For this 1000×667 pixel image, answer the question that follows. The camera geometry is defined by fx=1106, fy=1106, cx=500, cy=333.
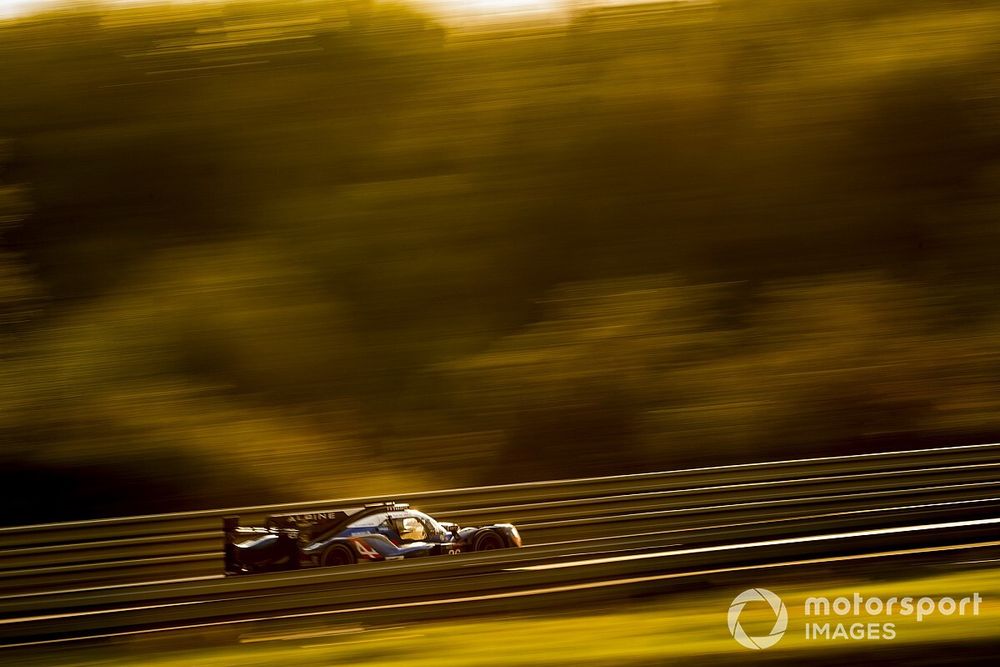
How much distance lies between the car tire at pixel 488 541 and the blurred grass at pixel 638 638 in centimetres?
52

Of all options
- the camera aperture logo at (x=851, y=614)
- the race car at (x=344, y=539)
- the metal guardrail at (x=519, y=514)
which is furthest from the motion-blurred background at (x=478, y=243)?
the camera aperture logo at (x=851, y=614)

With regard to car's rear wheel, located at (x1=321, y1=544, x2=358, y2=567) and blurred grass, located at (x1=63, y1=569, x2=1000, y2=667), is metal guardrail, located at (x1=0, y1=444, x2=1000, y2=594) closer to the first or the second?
car's rear wheel, located at (x1=321, y1=544, x2=358, y2=567)

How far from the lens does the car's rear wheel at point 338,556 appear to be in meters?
6.11

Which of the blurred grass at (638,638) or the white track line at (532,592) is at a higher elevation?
the white track line at (532,592)

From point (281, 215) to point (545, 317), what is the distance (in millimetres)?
2161

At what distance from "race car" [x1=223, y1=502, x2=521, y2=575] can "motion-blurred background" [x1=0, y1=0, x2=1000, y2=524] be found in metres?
1.58

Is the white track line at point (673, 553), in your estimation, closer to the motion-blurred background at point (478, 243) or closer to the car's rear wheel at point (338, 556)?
the car's rear wheel at point (338, 556)

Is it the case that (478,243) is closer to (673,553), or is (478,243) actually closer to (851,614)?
(673,553)

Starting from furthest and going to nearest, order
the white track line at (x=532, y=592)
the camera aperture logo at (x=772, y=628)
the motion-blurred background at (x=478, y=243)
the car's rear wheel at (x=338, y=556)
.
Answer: the motion-blurred background at (x=478, y=243)
the car's rear wheel at (x=338, y=556)
the white track line at (x=532, y=592)
the camera aperture logo at (x=772, y=628)

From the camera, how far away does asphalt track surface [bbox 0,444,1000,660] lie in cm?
607

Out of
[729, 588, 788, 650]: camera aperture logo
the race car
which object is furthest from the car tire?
[729, 588, 788, 650]: camera aperture logo

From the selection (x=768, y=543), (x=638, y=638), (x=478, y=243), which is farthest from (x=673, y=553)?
(x=478, y=243)

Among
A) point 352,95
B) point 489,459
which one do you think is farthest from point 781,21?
point 489,459

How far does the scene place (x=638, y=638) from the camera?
14.7ft
